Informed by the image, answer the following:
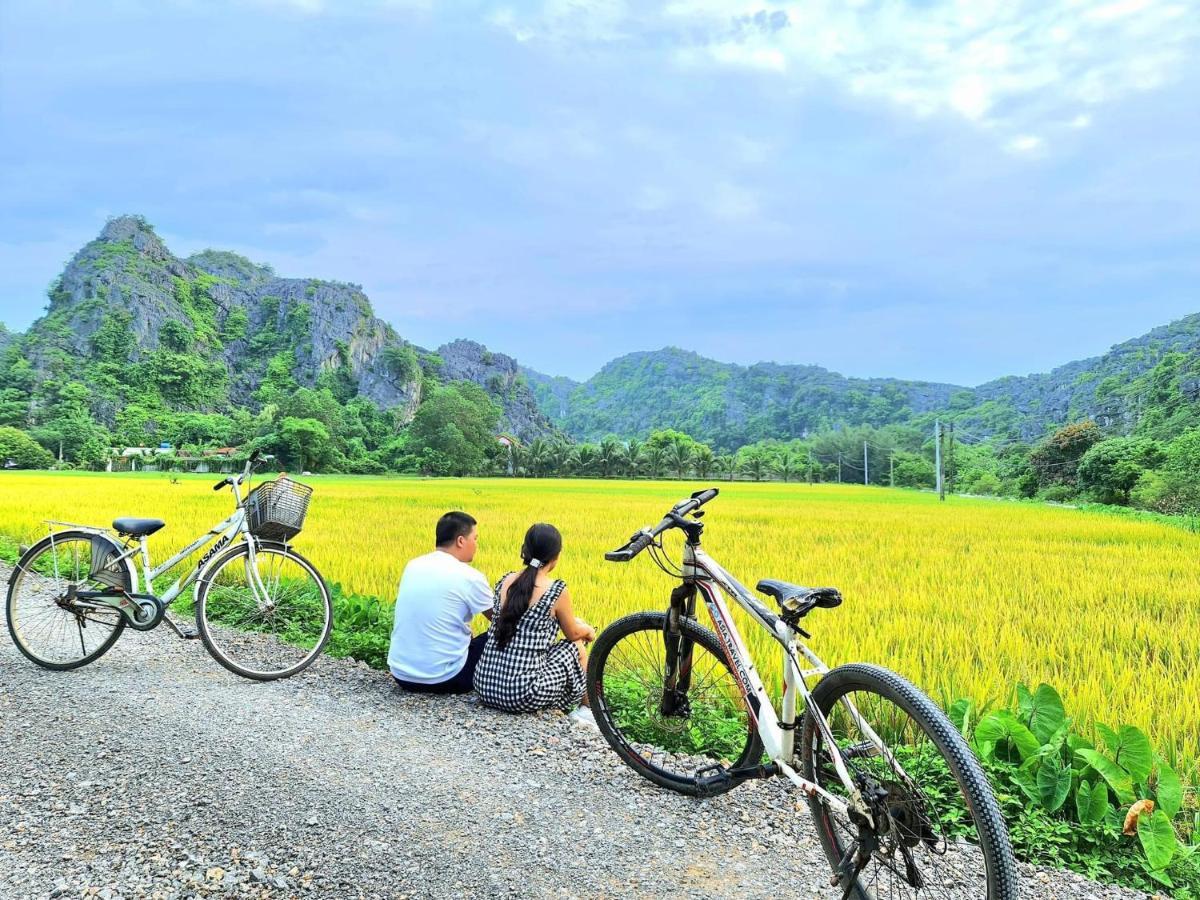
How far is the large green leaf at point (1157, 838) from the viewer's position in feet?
7.19

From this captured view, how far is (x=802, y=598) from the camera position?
Result: 215 centimetres

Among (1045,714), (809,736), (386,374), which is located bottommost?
(1045,714)

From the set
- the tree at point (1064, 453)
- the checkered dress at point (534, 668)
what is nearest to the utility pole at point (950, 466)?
the tree at point (1064, 453)

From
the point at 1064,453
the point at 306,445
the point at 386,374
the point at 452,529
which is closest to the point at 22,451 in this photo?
the point at 306,445

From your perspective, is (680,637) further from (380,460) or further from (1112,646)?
(380,460)

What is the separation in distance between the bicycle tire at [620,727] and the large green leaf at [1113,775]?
1198 mm

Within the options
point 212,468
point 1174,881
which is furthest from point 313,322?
point 1174,881

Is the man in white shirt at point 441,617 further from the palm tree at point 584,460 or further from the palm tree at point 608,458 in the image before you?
the palm tree at point 608,458

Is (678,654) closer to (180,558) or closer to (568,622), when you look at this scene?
(568,622)

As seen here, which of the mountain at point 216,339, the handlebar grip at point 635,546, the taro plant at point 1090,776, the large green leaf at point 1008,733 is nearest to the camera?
the taro plant at point 1090,776

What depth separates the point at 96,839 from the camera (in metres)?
2.38

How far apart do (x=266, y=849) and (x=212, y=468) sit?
37391 mm

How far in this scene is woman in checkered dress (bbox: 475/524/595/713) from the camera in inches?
137

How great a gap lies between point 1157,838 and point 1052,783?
339mm
